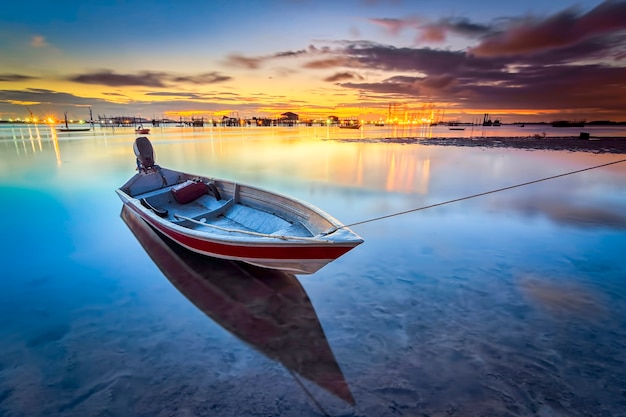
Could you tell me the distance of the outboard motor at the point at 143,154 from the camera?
12.5 m

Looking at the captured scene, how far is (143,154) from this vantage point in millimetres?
12539

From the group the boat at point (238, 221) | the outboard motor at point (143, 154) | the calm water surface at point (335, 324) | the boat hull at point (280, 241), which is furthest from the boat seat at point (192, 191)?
the outboard motor at point (143, 154)

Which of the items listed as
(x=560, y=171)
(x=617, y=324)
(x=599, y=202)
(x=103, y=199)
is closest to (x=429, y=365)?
(x=617, y=324)

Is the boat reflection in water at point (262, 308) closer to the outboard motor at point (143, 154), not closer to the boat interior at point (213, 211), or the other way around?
the boat interior at point (213, 211)

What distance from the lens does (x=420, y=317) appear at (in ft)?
18.8

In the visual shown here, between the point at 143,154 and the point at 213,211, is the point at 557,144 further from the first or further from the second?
the point at 143,154

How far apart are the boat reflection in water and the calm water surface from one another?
0.12 feet

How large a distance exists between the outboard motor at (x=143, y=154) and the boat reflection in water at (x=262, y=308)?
5.26 m

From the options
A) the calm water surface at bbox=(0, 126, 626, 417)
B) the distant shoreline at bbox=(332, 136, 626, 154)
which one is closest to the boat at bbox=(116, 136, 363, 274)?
the calm water surface at bbox=(0, 126, 626, 417)

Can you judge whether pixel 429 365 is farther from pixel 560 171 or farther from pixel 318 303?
pixel 560 171

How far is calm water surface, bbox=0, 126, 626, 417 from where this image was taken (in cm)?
411

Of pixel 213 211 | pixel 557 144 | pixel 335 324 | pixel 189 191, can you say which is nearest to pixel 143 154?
pixel 189 191

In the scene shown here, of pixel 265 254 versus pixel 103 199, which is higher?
pixel 265 254

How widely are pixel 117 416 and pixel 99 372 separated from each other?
1054mm
